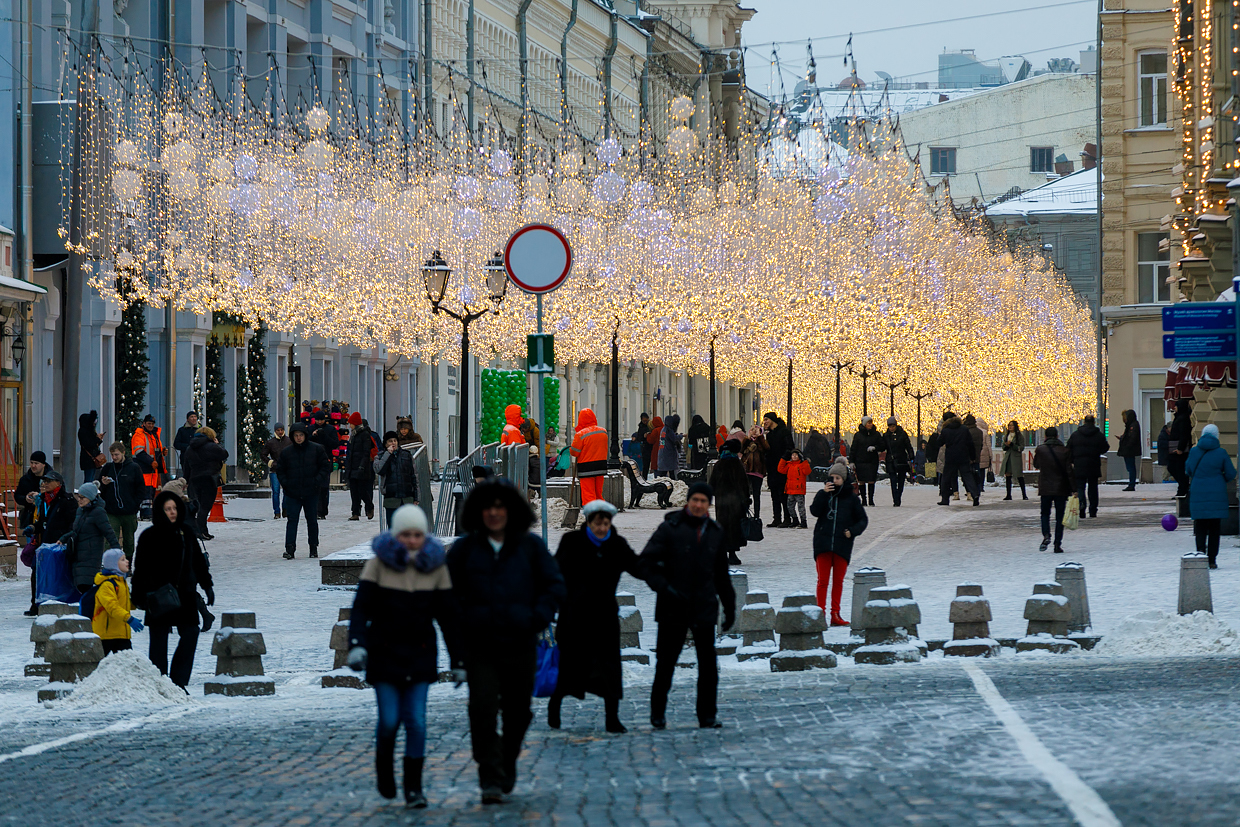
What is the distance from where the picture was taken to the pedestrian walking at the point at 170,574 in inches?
558

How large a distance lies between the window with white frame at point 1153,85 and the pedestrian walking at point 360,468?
96.1ft

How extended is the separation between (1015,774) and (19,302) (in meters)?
25.1

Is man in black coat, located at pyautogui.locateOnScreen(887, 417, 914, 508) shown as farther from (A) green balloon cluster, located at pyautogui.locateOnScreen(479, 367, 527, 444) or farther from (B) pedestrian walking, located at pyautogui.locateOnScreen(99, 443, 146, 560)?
(B) pedestrian walking, located at pyautogui.locateOnScreen(99, 443, 146, 560)

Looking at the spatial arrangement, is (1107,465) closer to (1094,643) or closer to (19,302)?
(19,302)

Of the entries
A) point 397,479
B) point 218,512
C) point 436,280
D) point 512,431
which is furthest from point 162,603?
point 218,512

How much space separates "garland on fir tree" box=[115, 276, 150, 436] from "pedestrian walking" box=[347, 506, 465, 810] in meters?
30.1

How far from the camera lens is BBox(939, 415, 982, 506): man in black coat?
3788 centimetres

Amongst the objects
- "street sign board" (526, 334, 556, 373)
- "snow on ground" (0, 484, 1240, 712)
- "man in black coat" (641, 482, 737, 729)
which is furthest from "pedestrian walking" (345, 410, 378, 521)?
"man in black coat" (641, 482, 737, 729)

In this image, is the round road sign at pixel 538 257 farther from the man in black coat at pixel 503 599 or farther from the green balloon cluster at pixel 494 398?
the green balloon cluster at pixel 494 398

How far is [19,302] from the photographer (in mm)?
32062

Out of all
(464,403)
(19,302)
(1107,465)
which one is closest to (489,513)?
(464,403)

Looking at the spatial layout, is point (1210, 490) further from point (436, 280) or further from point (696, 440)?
point (696, 440)

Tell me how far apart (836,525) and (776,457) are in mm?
13527

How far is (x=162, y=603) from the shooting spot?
555 inches
